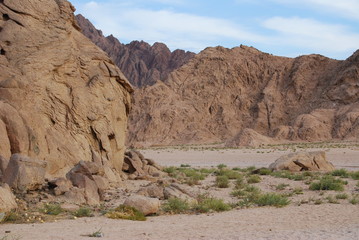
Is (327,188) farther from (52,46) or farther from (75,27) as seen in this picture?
(75,27)

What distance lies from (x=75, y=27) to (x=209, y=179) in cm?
925

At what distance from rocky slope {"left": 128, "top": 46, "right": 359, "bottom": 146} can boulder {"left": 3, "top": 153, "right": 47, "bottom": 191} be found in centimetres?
5955

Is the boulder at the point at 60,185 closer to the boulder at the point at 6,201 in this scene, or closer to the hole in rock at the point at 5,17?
the boulder at the point at 6,201

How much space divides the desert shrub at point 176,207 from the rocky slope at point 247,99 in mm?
58446

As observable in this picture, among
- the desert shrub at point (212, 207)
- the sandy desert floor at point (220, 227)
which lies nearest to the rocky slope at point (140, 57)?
the desert shrub at point (212, 207)

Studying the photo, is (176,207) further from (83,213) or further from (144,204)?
(83,213)

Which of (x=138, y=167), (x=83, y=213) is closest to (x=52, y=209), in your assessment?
(x=83, y=213)

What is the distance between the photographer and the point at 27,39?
1766 cm

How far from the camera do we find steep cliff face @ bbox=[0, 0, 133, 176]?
598 inches

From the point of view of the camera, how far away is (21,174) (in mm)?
12539

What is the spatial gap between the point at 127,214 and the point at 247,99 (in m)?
75.0

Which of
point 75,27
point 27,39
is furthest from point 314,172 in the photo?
point 27,39

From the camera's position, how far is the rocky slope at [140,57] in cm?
14512

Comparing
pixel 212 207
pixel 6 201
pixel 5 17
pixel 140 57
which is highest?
pixel 140 57
